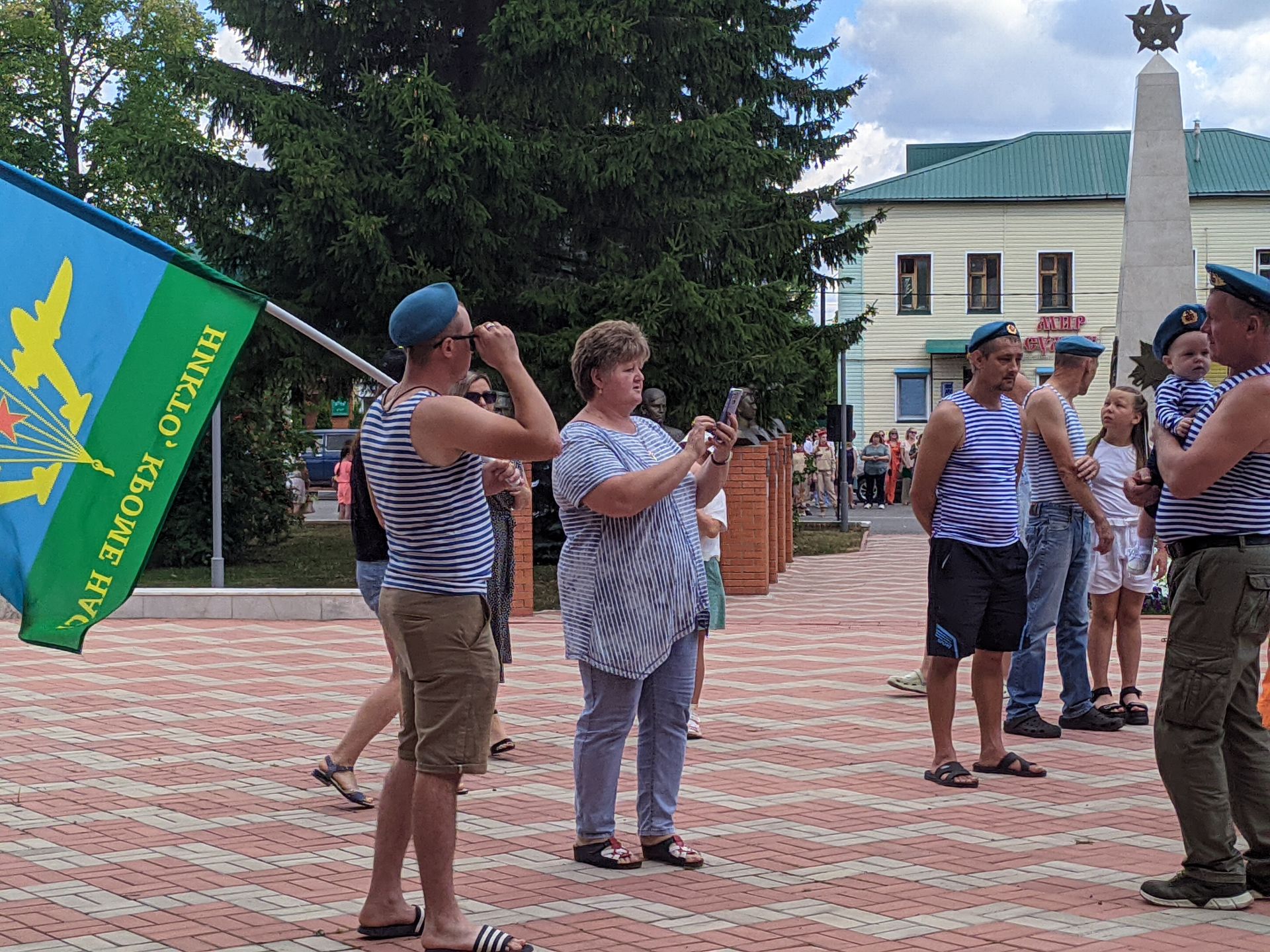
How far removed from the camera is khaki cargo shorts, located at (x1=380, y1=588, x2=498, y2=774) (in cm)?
476

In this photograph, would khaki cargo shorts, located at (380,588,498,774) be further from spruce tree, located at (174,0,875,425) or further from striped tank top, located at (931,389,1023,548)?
spruce tree, located at (174,0,875,425)

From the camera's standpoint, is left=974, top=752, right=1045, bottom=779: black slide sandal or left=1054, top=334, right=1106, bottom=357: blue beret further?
left=1054, top=334, right=1106, bottom=357: blue beret

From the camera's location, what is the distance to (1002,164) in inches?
2359

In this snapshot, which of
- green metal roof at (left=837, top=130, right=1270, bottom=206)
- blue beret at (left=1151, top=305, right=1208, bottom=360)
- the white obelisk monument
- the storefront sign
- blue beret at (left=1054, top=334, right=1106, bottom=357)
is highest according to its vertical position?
green metal roof at (left=837, top=130, right=1270, bottom=206)

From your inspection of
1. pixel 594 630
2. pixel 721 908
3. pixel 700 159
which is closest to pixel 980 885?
pixel 721 908

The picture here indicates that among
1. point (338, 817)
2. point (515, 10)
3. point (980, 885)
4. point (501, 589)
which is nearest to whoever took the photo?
point (980, 885)

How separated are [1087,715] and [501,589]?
131 inches

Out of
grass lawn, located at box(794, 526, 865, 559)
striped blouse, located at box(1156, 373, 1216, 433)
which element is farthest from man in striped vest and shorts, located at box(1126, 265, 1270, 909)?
grass lawn, located at box(794, 526, 865, 559)

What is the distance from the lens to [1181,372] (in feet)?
20.1

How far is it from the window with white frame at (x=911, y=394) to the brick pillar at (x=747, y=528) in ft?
136

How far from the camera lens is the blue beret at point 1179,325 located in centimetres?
586

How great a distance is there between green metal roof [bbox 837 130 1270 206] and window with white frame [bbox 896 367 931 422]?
5.99 meters

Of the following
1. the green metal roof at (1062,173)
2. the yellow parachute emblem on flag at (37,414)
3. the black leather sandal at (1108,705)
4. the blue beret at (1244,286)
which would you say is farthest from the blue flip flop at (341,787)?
the green metal roof at (1062,173)

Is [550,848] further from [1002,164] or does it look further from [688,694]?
[1002,164]
